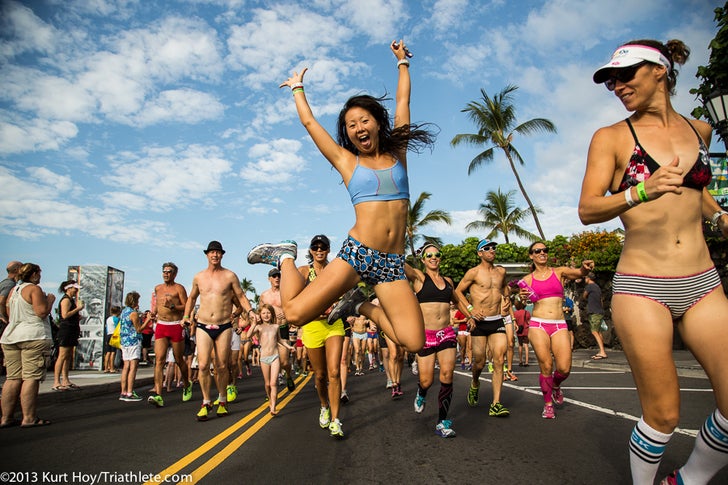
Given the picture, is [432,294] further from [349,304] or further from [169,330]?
[169,330]

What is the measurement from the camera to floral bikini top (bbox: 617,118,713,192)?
282 centimetres

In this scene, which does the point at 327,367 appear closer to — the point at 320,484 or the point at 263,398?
the point at 320,484

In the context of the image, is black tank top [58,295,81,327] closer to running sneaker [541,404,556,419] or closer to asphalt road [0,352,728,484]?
asphalt road [0,352,728,484]

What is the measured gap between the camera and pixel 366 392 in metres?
11.1

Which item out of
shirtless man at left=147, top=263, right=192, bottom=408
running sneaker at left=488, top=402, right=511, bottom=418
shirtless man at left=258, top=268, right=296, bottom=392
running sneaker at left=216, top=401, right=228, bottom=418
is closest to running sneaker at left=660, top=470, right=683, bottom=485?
running sneaker at left=488, top=402, right=511, bottom=418

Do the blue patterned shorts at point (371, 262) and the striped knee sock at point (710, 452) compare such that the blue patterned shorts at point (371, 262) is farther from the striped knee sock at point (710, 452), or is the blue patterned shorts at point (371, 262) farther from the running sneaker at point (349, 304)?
the striped knee sock at point (710, 452)

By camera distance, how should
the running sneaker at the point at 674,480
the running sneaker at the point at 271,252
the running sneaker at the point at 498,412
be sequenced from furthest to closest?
the running sneaker at the point at 498,412 → the running sneaker at the point at 271,252 → the running sneaker at the point at 674,480

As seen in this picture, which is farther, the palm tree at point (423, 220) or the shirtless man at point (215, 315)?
the palm tree at point (423, 220)

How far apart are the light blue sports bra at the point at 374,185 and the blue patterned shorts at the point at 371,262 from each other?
1.13 feet

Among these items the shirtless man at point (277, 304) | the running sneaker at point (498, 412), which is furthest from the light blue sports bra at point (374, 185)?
the shirtless man at point (277, 304)

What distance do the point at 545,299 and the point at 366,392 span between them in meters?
5.22

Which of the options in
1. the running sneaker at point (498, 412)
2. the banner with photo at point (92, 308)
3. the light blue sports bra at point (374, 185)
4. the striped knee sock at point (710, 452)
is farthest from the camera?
the banner with photo at point (92, 308)

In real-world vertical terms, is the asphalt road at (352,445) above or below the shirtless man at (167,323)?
below

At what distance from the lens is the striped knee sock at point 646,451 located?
104 inches
